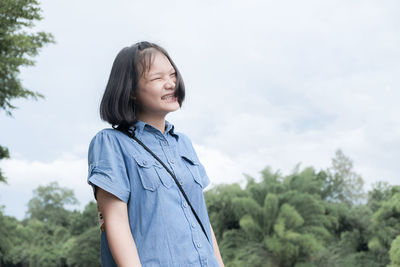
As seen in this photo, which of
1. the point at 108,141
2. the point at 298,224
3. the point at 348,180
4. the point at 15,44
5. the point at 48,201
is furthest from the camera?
the point at 48,201

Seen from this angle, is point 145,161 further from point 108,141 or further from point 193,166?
point 193,166

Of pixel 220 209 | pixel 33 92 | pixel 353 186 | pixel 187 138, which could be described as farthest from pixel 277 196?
pixel 187 138

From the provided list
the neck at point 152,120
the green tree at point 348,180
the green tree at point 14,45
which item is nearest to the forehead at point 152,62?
the neck at point 152,120

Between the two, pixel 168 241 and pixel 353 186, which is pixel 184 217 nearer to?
pixel 168 241

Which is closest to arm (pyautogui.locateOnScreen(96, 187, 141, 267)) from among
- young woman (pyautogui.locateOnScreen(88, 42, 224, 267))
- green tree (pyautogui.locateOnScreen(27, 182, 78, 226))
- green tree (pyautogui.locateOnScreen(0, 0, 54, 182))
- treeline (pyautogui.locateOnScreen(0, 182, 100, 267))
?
young woman (pyautogui.locateOnScreen(88, 42, 224, 267))

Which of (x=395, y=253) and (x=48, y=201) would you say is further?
(x=48, y=201)

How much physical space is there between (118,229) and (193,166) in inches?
15.8

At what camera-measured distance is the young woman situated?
155 centimetres

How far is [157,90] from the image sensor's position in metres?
1.73

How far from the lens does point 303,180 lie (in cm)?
1995

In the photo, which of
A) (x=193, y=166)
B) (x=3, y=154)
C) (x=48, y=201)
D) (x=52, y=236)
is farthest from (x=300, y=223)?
(x=48, y=201)

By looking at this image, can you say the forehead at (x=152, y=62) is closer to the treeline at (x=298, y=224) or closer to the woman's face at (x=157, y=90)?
the woman's face at (x=157, y=90)

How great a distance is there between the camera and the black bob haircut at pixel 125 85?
1.69 metres

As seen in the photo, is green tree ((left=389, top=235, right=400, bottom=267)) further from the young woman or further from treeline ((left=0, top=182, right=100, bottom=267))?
the young woman
